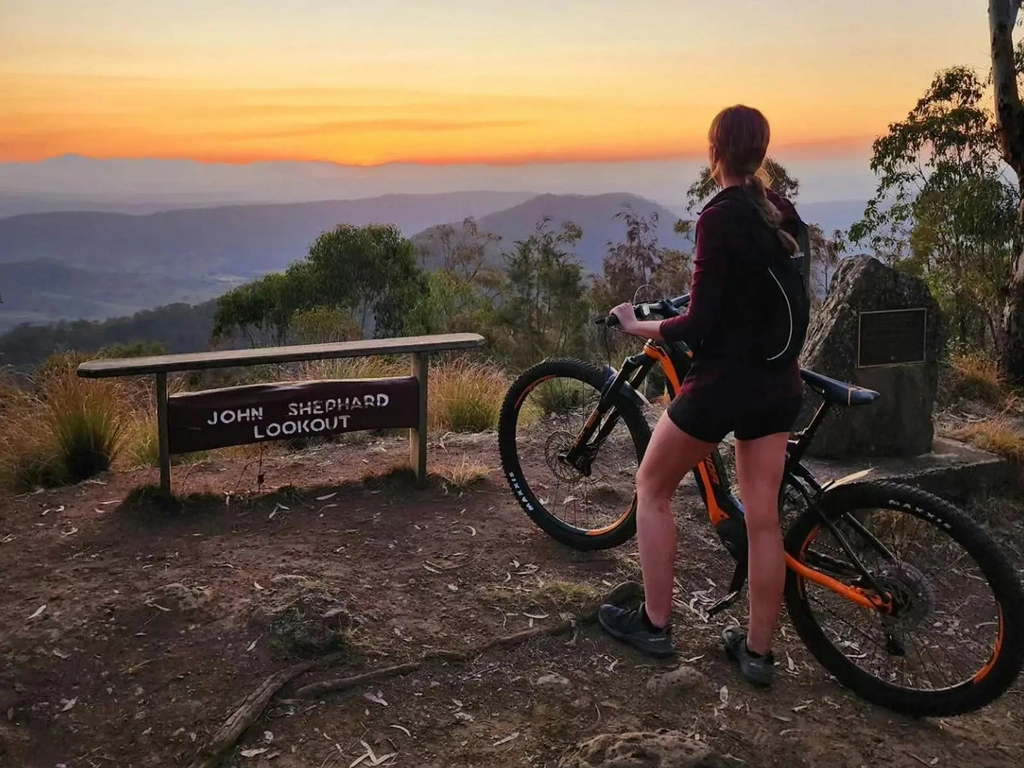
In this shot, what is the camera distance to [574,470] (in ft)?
14.9

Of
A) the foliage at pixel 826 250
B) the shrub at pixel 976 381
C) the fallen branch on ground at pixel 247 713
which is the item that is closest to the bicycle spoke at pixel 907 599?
the fallen branch on ground at pixel 247 713

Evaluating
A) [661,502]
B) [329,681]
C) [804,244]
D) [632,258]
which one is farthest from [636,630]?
[632,258]

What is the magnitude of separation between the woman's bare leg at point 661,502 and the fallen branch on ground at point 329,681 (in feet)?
1.27

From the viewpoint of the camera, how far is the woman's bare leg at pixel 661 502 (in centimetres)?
320

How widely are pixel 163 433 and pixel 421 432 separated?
146 cm

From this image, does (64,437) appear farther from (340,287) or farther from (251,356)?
(340,287)

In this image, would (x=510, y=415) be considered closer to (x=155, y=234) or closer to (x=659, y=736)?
(x=659, y=736)

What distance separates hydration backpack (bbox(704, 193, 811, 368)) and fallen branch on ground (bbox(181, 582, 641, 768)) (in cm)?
149

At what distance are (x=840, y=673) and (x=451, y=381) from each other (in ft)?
16.5

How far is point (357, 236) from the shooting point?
35219 millimetres

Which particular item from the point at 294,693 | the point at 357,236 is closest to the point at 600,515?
the point at 294,693

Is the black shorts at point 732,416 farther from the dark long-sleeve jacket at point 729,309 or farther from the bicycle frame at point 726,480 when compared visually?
the bicycle frame at point 726,480

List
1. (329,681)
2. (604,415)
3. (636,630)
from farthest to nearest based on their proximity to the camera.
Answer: (604,415) → (636,630) → (329,681)

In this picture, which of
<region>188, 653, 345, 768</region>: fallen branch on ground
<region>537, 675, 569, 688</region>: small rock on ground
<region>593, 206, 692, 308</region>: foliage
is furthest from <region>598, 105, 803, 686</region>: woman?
<region>593, 206, 692, 308</region>: foliage
